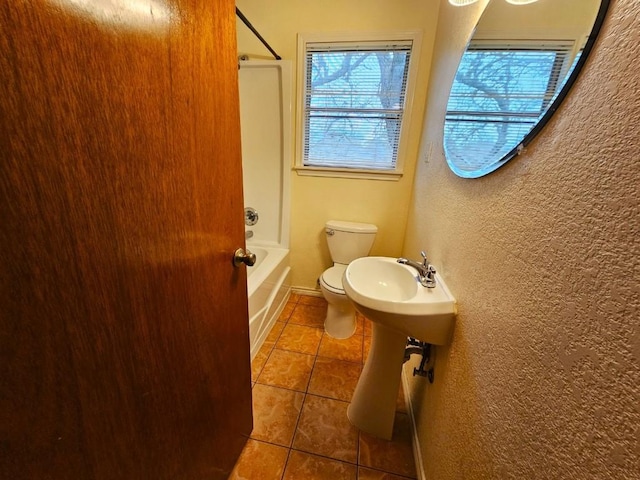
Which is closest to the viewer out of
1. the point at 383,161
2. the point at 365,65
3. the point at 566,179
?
the point at 566,179

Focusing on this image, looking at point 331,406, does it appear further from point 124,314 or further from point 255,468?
point 124,314

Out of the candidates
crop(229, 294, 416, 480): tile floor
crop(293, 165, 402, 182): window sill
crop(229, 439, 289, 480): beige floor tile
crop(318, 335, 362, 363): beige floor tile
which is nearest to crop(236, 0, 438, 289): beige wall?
crop(293, 165, 402, 182): window sill

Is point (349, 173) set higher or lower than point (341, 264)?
higher

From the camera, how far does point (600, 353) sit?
364 millimetres

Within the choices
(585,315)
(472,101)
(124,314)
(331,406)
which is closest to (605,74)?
(585,315)

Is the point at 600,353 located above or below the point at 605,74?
below

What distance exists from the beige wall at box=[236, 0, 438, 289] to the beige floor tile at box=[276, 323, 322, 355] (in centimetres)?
54

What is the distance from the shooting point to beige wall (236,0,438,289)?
5.64 feet

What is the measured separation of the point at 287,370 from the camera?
1.57m

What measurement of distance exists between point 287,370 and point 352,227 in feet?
3.60

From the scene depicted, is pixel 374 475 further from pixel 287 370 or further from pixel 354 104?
pixel 354 104

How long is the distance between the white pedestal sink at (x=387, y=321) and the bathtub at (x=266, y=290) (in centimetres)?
69

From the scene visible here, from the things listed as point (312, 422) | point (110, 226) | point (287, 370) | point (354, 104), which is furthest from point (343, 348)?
point (354, 104)

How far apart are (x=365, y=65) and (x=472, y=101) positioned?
116cm
